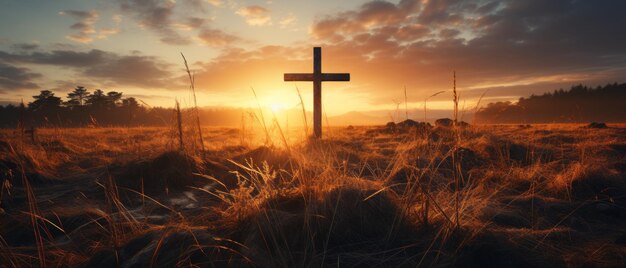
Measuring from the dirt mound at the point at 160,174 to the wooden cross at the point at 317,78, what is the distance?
5.75m

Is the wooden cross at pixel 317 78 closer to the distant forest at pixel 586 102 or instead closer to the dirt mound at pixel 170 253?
the dirt mound at pixel 170 253

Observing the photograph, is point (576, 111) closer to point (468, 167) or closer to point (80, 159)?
point (468, 167)

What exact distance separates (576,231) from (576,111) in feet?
15.6

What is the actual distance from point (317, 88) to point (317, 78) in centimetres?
31

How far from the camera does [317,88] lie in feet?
36.4

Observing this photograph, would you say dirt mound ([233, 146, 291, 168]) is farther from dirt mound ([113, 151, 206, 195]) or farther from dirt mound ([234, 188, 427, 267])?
dirt mound ([234, 188, 427, 267])

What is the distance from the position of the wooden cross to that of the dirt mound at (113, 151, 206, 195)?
5.75 meters

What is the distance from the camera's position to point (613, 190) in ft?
14.0

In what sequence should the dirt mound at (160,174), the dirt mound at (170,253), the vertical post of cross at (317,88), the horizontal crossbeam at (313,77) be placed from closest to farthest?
1. the dirt mound at (170,253)
2. the dirt mound at (160,174)
3. the vertical post of cross at (317,88)
4. the horizontal crossbeam at (313,77)

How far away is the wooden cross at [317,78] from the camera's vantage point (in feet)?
36.0

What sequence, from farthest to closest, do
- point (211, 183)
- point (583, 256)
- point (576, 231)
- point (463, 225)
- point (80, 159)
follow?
point (80, 159), point (211, 183), point (576, 231), point (463, 225), point (583, 256)

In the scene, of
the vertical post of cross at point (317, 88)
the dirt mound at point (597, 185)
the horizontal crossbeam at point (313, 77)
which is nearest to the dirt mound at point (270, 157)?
the dirt mound at point (597, 185)

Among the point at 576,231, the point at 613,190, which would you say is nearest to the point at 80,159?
the point at 576,231

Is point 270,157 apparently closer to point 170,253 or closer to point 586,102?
point 170,253
